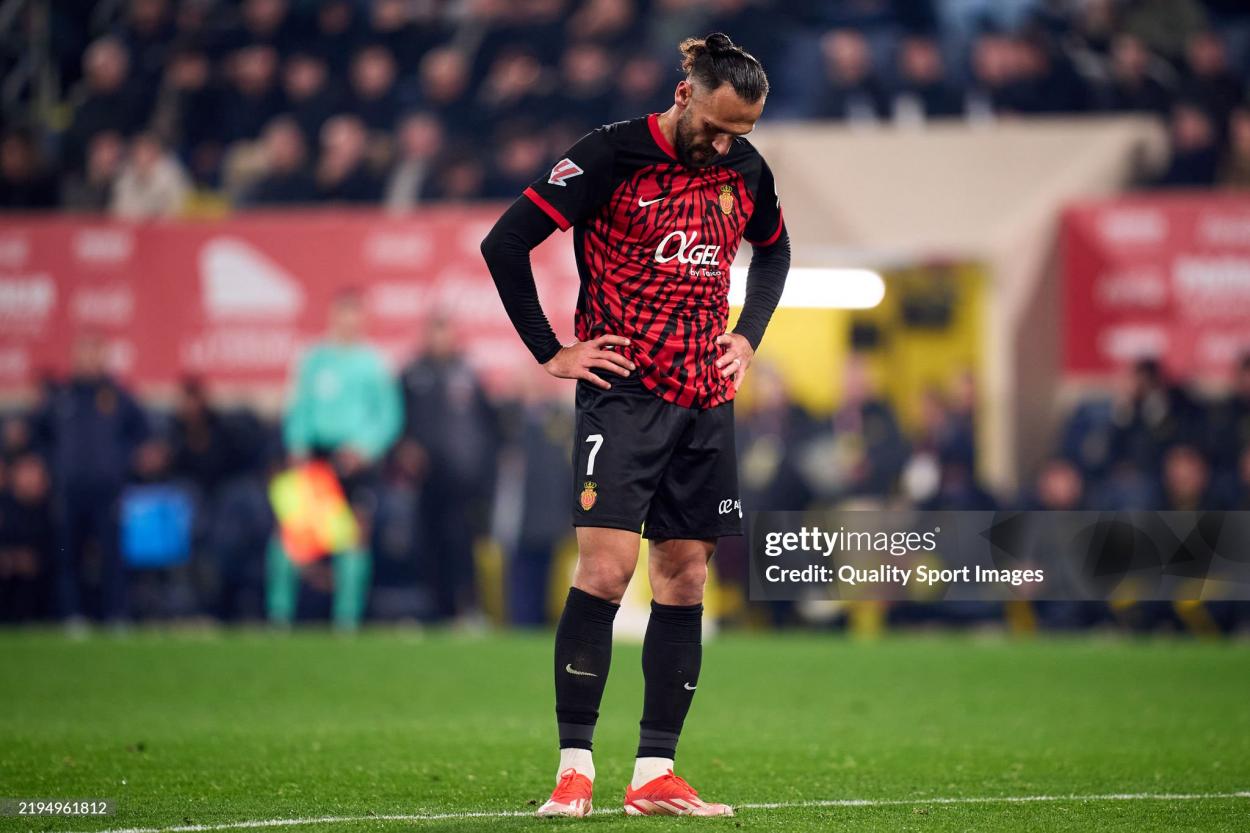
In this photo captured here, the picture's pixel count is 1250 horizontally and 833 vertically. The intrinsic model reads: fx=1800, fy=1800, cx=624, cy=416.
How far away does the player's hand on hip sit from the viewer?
527 cm

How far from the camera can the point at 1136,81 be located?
54.2 ft

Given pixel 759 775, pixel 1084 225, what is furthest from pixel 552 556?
pixel 759 775

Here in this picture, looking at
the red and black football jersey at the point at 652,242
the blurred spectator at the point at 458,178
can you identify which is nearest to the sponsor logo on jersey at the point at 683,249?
the red and black football jersey at the point at 652,242

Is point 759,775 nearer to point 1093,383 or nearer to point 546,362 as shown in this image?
point 546,362

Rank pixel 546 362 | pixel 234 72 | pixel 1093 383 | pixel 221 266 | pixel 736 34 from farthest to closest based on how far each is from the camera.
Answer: pixel 234 72
pixel 736 34
pixel 221 266
pixel 1093 383
pixel 546 362

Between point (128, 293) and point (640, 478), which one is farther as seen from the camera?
point (128, 293)

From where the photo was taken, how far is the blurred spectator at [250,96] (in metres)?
18.6

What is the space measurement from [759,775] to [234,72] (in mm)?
14356

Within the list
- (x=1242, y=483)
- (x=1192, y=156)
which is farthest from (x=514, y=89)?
(x=1242, y=483)

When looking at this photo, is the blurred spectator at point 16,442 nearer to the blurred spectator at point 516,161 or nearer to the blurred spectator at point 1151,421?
the blurred spectator at point 516,161

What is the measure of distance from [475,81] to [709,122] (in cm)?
1391

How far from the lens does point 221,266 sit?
16297mm

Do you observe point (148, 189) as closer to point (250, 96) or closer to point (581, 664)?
point (250, 96)

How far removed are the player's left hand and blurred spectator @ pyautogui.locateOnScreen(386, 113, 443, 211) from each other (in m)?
12.5
